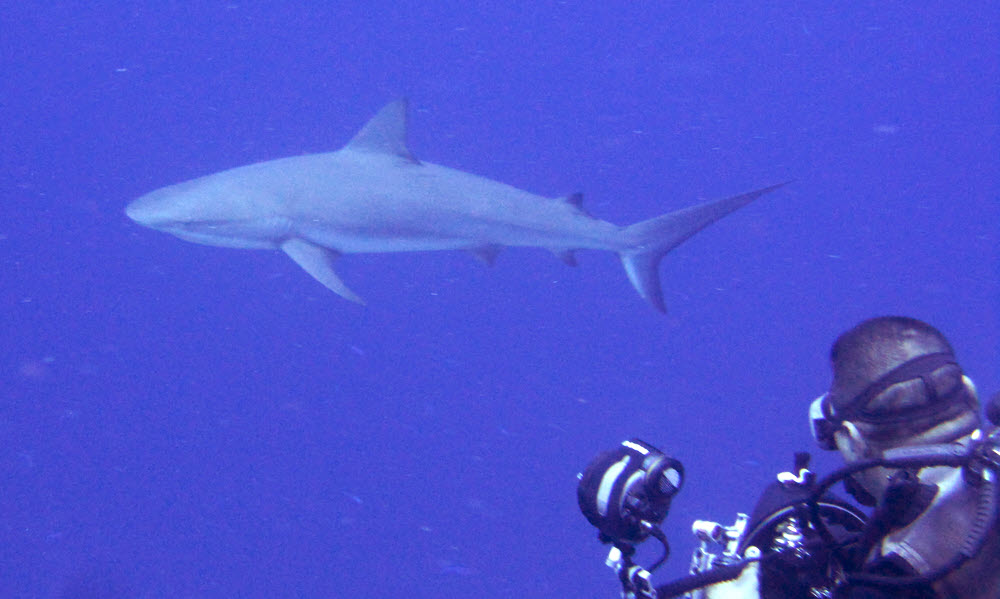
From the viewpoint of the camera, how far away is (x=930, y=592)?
5.19 ft

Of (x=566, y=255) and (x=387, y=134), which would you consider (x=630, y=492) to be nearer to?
(x=566, y=255)

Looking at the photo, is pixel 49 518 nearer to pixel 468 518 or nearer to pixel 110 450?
pixel 110 450

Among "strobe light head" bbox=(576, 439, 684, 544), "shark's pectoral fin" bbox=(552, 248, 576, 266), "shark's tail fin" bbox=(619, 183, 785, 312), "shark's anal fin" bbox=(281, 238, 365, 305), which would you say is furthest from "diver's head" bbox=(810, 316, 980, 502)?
"shark's anal fin" bbox=(281, 238, 365, 305)

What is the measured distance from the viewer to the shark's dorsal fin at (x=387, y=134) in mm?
8297

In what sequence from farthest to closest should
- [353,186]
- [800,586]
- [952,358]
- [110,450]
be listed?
[110,450], [353,186], [952,358], [800,586]

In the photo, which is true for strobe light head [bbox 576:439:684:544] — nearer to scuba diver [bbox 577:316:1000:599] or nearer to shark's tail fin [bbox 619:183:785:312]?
scuba diver [bbox 577:316:1000:599]

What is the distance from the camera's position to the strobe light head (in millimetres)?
2412

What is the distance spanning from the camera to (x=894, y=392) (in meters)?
2.09

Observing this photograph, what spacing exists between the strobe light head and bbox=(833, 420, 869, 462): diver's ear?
0.52 m

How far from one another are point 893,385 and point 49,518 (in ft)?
41.6

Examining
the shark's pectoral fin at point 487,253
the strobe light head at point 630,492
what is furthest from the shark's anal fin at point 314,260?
the strobe light head at point 630,492

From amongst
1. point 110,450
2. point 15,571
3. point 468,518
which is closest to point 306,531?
point 468,518

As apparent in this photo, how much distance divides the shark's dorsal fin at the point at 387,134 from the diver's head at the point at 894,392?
6.65 meters

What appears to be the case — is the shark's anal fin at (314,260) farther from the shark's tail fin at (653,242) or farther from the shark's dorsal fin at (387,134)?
the shark's tail fin at (653,242)
